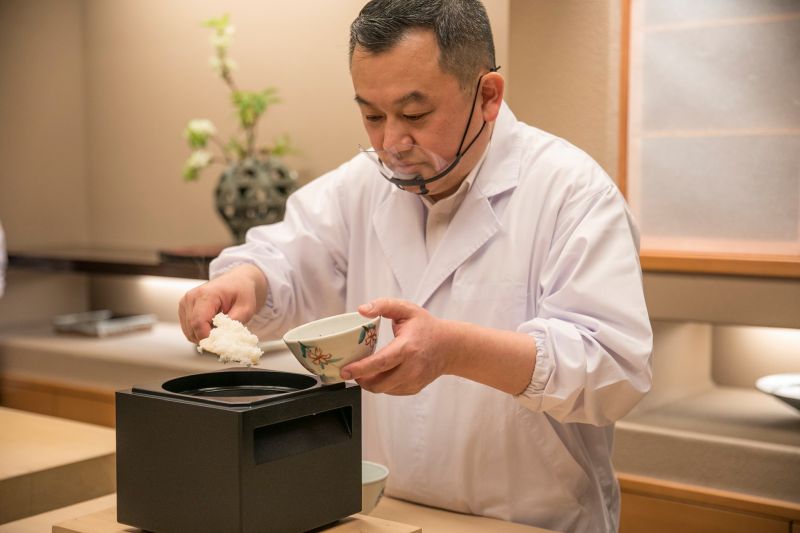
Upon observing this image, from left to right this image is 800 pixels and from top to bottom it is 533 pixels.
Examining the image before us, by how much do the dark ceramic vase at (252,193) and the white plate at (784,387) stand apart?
1.84 m

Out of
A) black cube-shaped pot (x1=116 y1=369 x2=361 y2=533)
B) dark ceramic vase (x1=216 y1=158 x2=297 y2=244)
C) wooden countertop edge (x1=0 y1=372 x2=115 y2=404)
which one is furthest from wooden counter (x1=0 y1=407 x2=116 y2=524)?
wooden countertop edge (x1=0 y1=372 x2=115 y2=404)

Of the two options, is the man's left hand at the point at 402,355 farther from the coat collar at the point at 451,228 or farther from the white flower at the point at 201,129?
the white flower at the point at 201,129

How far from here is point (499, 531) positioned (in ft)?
5.23

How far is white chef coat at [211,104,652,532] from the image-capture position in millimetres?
1558

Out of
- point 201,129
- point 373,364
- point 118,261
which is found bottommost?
point 373,364

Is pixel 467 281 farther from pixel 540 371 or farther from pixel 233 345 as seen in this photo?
pixel 233 345

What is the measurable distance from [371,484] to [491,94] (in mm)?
696

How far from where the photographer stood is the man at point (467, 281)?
1509 mm

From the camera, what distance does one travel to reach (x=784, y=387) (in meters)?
2.70

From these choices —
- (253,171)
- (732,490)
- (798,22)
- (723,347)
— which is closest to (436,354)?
(732,490)

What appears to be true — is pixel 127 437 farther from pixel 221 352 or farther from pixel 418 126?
pixel 418 126

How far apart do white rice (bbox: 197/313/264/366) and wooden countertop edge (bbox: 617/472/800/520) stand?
156 cm

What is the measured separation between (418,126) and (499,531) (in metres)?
0.68

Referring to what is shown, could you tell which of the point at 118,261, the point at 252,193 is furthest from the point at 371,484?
the point at 118,261
